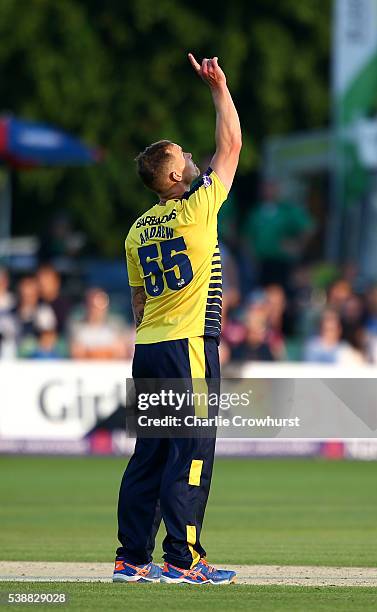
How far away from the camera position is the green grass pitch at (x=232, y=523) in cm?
805

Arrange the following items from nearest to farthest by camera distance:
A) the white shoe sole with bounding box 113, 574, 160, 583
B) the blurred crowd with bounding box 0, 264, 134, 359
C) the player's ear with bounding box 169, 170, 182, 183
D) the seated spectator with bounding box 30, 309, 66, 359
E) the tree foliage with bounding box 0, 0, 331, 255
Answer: the player's ear with bounding box 169, 170, 182, 183 → the white shoe sole with bounding box 113, 574, 160, 583 → the blurred crowd with bounding box 0, 264, 134, 359 → the seated spectator with bounding box 30, 309, 66, 359 → the tree foliage with bounding box 0, 0, 331, 255

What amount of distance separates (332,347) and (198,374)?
37.8ft

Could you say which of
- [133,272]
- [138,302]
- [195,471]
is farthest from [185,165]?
[195,471]

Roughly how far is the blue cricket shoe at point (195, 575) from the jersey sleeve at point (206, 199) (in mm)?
1663

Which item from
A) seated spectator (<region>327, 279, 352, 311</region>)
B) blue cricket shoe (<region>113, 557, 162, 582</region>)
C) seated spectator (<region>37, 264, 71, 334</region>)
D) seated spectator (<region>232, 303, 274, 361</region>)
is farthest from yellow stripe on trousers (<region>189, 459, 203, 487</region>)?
seated spectator (<region>327, 279, 352, 311</region>)

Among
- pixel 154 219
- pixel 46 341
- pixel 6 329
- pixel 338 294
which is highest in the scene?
pixel 154 219

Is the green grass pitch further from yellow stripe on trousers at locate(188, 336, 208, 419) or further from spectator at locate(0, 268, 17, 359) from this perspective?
spectator at locate(0, 268, 17, 359)

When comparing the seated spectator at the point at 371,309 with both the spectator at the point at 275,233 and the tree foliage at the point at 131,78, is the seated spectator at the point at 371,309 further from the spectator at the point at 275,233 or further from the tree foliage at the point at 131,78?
the tree foliage at the point at 131,78

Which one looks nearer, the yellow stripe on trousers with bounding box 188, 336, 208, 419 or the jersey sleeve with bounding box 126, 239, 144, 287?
the yellow stripe on trousers with bounding box 188, 336, 208, 419

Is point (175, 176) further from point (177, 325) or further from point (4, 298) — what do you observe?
point (4, 298)

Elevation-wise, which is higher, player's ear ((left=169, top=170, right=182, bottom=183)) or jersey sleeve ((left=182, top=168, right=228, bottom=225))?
player's ear ((left=169, top=170, right=182, bottom=183))

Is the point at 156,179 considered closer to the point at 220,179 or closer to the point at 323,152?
the point at 220,179

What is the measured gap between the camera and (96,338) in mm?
19953

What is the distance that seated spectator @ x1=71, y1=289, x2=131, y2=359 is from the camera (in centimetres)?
1991
